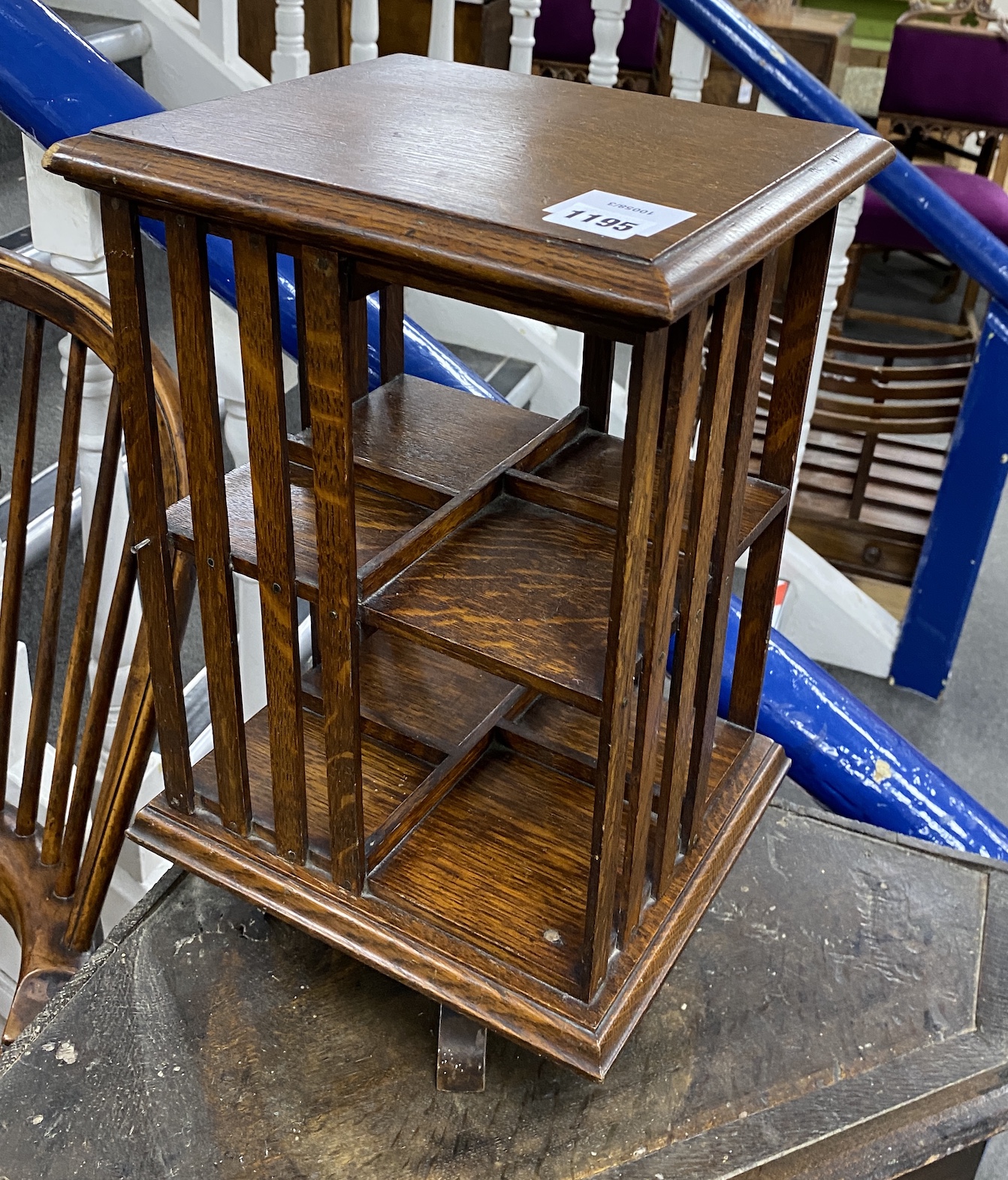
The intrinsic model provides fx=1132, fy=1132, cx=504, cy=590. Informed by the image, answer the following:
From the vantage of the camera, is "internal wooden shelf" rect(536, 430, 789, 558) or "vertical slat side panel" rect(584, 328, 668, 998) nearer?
"vertical slat side panel" rect(584, 328, 668, 998)

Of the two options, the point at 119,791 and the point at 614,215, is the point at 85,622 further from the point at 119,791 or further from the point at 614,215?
the point at 614,215

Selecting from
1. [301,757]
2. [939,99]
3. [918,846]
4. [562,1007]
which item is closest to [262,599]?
→ [301,757]

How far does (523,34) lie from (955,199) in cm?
234

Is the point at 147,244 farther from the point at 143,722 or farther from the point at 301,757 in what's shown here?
the point at 301,757

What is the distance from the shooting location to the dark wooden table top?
0.68 metres

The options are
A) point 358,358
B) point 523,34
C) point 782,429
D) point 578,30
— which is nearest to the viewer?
point 782,429

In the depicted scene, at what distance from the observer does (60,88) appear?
903 mm

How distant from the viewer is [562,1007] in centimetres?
64

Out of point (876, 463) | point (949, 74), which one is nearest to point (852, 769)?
point (876, 463)

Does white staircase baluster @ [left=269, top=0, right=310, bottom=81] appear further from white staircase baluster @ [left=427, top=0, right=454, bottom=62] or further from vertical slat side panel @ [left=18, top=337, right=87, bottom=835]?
vertical slat side panel @ [left=18, top=337, right=87, bottom=835]

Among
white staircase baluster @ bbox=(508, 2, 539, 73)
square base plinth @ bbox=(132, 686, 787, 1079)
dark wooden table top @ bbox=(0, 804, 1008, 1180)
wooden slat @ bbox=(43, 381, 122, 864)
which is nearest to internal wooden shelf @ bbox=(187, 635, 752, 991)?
square base plinth @ bbox=(132, 686, 787, 1079)

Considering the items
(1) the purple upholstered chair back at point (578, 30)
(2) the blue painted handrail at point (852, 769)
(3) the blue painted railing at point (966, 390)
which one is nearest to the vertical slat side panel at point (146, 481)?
(2) the blue painted handrail at point (852, 769)

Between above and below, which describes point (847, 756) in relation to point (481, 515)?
below

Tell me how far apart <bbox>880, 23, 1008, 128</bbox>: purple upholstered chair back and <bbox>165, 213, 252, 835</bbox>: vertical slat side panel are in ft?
14.1
